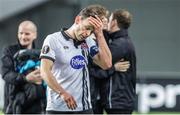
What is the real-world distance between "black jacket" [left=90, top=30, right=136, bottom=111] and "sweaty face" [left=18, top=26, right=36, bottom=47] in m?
0.76

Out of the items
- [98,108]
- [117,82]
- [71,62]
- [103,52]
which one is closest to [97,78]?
[117,82]

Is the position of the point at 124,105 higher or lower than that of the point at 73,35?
lower

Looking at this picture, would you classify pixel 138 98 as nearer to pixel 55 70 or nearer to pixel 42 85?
pixel 42 85

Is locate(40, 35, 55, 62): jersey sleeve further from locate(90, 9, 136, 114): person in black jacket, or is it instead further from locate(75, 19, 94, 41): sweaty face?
locate(90, 9, 136, 114): person in black jacket

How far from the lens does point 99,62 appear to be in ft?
26.4

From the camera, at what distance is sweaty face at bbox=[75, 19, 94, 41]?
25.1 ft

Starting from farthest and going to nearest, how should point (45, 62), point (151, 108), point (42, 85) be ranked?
point (151, 108) < point (42, 85) < point (45, 62)

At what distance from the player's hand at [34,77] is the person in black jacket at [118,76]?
0.66m

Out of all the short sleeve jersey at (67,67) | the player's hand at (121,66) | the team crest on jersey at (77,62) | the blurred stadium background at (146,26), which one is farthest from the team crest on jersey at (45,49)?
the blurred stadium background at (146,26)

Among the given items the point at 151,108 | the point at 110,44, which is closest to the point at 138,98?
→ the point at 151,108

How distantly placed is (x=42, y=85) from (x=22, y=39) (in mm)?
590

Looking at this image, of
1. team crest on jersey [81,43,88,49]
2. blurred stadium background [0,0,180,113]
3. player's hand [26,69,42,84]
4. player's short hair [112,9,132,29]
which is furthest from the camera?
blurred stadium background [0,0,180,113]

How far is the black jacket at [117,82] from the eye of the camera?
30.2 feet

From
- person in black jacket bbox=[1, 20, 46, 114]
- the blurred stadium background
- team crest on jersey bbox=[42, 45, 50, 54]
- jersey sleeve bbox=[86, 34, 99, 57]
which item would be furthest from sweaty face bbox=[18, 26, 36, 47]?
the blurred stadium background
